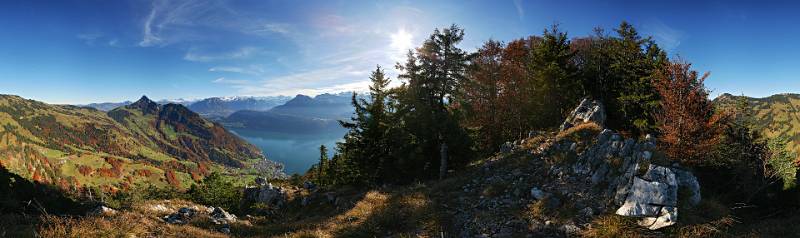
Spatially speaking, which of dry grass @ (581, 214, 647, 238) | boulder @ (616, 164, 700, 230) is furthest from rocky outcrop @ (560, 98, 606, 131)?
dry grass @ (581, 214, 647, 238)

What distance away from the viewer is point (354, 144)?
110ft

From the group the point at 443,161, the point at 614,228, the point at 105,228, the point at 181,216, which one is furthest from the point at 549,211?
the point at 181,216

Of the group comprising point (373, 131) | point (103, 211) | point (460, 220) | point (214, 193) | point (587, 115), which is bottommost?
point (214, 193)

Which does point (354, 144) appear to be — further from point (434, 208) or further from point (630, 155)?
point (630, 155)

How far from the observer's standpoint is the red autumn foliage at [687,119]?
19.3 meters

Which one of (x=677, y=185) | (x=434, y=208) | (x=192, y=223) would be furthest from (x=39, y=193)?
(x=677, y=185)

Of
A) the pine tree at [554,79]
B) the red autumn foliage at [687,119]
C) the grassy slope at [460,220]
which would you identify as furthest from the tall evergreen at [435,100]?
the red autumn foliage at [687,119]

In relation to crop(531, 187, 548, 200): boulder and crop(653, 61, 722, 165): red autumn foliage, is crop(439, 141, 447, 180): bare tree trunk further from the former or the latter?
crop(653, 61, 722, 165): red autumn foliage

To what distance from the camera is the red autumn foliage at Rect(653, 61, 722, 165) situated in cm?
1931

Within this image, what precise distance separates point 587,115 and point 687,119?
8.81m

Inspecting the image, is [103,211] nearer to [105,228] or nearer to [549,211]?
[105,228]

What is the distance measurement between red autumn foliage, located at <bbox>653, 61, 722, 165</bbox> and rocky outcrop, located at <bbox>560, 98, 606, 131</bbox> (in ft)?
17.8

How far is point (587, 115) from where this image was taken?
28.7 meters

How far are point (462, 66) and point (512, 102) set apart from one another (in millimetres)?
10488
